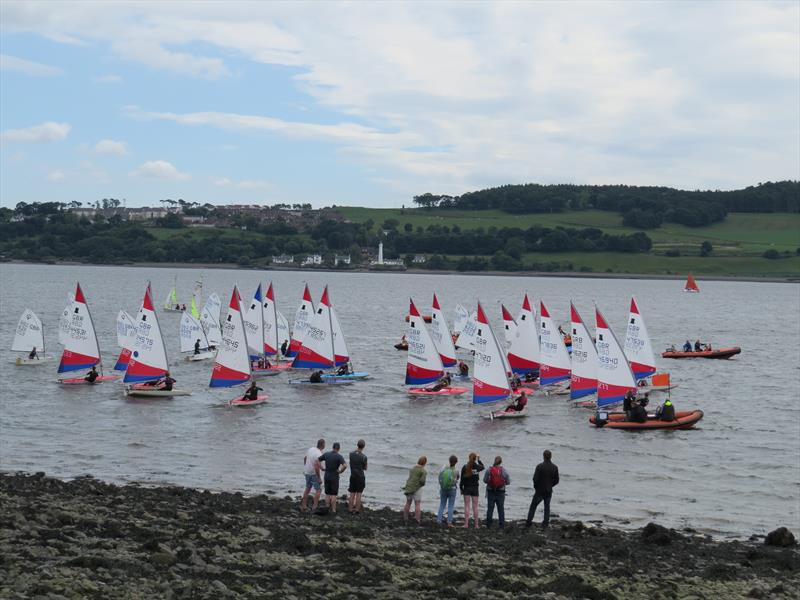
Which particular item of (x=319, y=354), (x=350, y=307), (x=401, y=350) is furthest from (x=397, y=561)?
(x=350, y=307)

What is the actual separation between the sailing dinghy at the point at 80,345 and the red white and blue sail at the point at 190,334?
12946mm

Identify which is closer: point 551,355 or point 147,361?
point 147,361

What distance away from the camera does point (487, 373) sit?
44.7 metres

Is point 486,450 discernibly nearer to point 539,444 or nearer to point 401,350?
point 539,444

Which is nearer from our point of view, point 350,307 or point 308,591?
point 308,591

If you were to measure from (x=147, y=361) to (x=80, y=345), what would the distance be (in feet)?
18.6

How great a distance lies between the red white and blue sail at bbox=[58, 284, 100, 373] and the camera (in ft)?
167

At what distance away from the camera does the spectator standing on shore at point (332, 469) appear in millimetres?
22922

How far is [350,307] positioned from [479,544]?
4527 inches

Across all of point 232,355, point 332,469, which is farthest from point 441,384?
point 332,469

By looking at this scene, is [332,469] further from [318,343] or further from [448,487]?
[318,343]

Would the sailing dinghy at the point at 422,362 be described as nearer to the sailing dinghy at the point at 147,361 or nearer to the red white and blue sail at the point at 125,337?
the sailing dinghy at the point at 147,361

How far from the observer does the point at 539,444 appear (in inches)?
1501

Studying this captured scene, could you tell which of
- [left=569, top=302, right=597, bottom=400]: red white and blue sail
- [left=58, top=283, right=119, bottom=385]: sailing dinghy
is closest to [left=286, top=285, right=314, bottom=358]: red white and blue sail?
[left=58, top=283, right=119, bottom=385]: sailing dinghy
